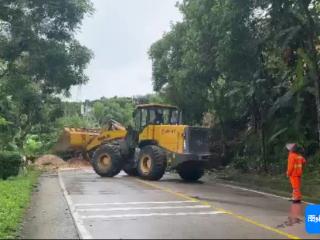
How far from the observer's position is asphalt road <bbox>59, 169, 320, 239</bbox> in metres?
11.0

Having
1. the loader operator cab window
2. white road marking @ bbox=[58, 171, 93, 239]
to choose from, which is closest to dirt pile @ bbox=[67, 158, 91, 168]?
the loader operator cab window

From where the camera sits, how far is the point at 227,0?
21.0m

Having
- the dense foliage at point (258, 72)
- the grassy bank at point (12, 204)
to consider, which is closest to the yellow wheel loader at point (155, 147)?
the dense foliage at point (258, 72)

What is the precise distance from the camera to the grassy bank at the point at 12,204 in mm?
11742

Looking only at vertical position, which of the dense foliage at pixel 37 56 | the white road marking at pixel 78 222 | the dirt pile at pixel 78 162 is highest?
the dense foliage at pixel 37 56

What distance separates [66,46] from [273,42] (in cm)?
1309

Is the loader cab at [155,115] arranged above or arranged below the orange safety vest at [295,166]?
above

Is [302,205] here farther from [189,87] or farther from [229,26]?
[189,87]

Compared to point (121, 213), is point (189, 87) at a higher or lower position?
higher

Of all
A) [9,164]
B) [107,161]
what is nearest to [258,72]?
[107,161]

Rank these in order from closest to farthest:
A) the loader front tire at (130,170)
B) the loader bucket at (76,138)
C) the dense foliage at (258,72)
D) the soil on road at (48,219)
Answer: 1. the soil on road at (48,219)
2. the dense foliage at (258,72)
3. the loader front tire at (130,170)
4. the loader bucket at (76,138)

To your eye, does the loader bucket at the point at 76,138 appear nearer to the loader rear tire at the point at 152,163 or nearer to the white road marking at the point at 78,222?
the loader rear tire at the point at 152,163

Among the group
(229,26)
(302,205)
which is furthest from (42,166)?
(302,205)

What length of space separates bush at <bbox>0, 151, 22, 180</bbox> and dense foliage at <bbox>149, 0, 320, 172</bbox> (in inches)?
324
